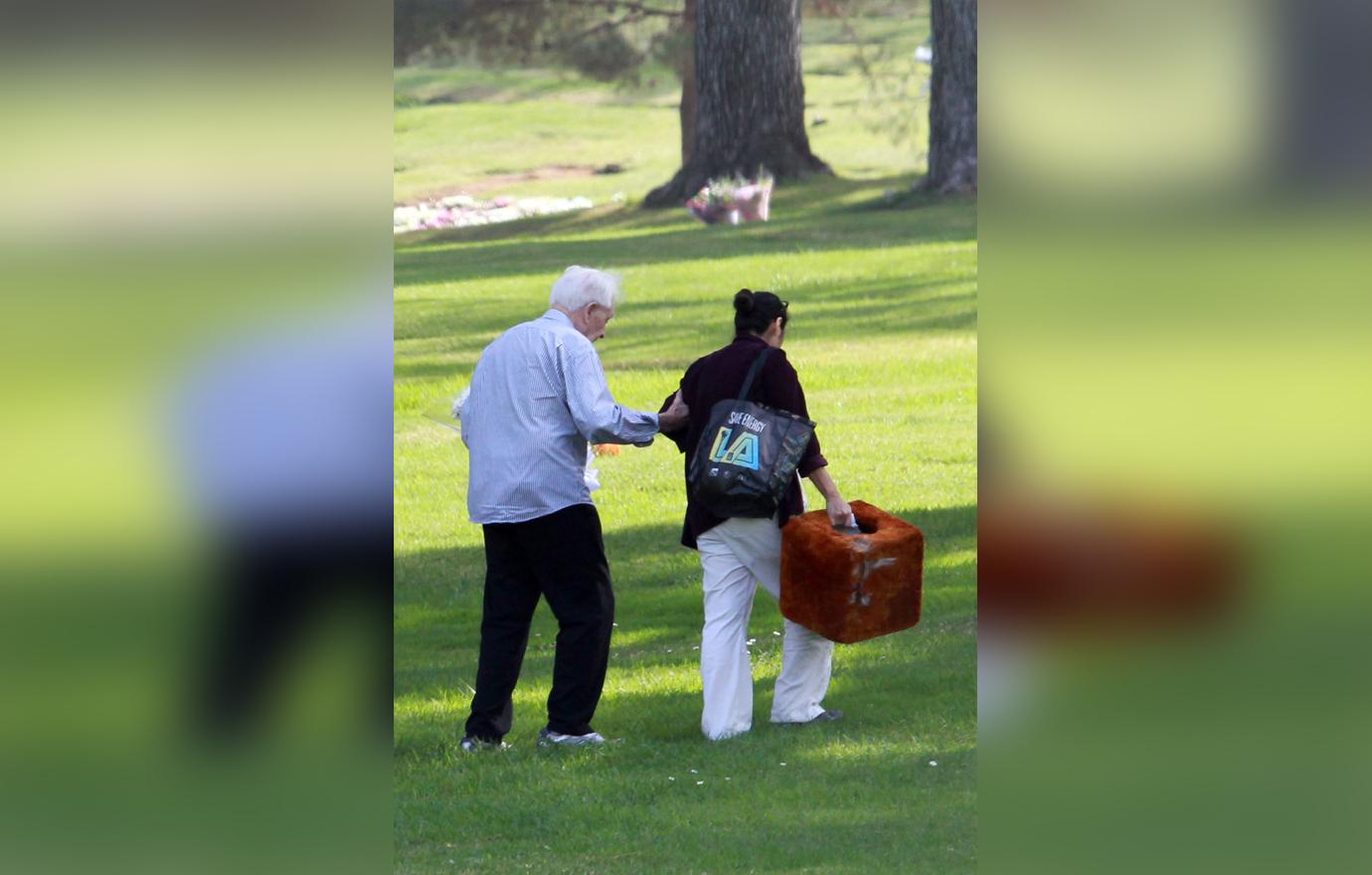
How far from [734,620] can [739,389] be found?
2.71ft

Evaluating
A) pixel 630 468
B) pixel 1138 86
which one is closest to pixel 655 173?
pixel 630 468

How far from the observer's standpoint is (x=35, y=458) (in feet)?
5.80

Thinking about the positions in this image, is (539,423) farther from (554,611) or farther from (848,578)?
(848,578)

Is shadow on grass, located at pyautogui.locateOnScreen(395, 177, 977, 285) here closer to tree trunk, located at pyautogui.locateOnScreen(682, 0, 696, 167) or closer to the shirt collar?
tree trunk, located at pyautogui.locateOnScreen(682, 0, 696, 167)

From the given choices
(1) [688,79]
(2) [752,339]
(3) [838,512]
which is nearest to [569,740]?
(3) [838,512]

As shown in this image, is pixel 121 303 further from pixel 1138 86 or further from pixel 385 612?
pixel 1138 86

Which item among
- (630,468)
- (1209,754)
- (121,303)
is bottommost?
(630,468)

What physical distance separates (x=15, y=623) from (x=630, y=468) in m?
11.5

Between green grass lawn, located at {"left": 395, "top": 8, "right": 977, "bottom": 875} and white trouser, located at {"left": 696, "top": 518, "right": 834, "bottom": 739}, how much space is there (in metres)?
0.16

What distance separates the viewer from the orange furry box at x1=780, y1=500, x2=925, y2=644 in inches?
244

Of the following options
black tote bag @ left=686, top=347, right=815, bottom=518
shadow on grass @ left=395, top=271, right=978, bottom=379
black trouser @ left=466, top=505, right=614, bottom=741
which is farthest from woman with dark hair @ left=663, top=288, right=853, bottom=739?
shadow on grass @ left=395, top=271, right=978, bottom=379

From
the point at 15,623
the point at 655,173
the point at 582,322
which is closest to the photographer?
the point at 15,623

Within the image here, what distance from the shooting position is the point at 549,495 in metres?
6.17

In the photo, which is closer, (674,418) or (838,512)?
(838,512)
